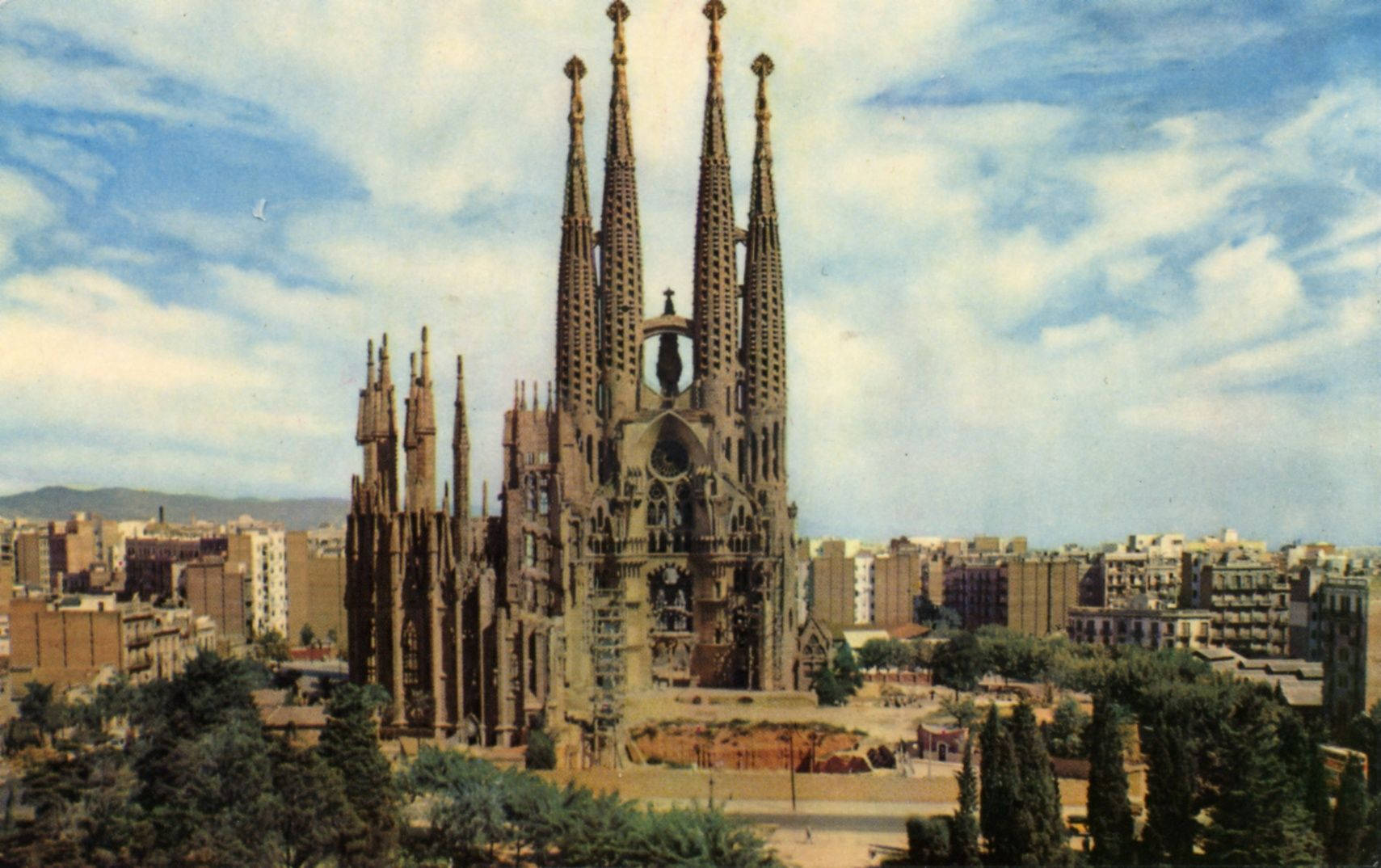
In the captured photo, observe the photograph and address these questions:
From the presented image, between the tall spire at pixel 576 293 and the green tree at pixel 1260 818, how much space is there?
36.4m

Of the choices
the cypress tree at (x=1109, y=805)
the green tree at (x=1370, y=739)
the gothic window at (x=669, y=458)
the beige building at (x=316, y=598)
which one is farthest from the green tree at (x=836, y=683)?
the beige building at (x=316, y=598)

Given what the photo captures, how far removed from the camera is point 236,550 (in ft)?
264

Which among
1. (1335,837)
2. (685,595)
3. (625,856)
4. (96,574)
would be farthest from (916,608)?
(625,856)

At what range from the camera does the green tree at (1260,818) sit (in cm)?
2611

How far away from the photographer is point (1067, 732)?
4081 centimetres

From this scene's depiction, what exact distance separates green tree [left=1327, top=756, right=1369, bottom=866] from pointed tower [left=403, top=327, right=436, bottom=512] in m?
26.2

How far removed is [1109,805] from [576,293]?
123ft

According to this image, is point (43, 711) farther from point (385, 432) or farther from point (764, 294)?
point (764, 294)

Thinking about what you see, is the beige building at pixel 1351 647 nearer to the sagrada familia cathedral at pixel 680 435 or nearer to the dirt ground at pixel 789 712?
the dirt ground at pixel 789 712

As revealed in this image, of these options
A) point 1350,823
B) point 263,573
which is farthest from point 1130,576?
point 1350,823

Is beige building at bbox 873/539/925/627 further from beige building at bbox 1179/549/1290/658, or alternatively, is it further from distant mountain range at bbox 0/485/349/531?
distant mountain range at bbox 0/485/349/531

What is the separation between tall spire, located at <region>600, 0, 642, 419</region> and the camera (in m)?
58.3

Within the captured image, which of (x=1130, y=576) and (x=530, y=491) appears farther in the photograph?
(x=1130, y=576)

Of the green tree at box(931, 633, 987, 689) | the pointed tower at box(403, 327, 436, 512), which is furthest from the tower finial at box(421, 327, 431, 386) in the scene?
the green tree at box(931, 633, 987, 689)
